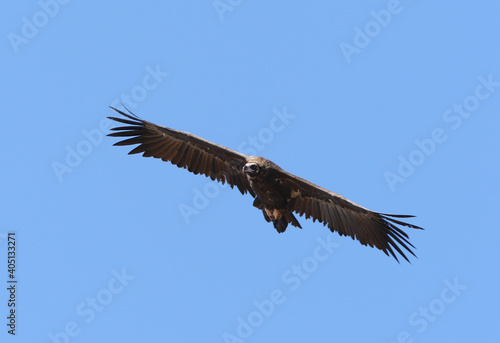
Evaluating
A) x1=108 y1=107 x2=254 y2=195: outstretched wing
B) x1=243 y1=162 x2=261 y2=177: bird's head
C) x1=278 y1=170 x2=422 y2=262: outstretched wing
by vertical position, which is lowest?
x1=278 y1=170 x2=422 y2=262: outstretched wing

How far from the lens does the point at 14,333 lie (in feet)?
69.6

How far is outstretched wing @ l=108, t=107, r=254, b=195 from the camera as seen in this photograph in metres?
21.9

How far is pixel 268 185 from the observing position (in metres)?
20.9

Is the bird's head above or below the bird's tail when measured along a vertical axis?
above

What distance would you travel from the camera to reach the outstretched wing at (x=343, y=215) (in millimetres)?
20750

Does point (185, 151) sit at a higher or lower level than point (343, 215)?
higher

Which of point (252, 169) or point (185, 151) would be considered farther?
point (185, 151)

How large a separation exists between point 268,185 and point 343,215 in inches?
75.2

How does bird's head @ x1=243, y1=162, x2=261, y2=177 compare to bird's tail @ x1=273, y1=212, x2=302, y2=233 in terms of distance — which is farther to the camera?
bird's tail @ x1=273, y1=212, x2=302, y2=233

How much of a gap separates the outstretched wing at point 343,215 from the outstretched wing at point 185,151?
4.05 feet

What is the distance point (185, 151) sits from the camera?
73.3 feet

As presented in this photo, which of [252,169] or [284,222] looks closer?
[252,169]

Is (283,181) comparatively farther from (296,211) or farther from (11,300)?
(11,300)

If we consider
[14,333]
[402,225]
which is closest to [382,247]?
[402,225]
